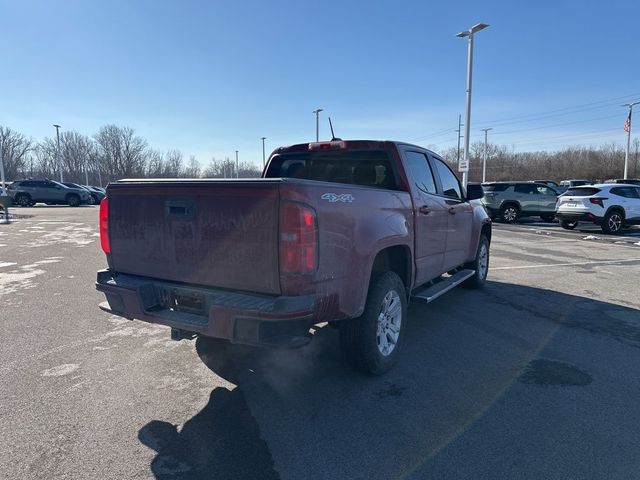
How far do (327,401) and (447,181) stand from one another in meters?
3.49

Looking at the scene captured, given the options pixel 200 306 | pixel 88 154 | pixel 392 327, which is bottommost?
pixel 392 327

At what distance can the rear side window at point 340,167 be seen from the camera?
4449mm

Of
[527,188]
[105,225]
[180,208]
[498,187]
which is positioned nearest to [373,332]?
[180,208]

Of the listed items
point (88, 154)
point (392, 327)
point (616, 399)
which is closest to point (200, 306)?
point (392, 327)

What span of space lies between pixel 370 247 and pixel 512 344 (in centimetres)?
228

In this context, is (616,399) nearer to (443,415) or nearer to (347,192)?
(443,415)

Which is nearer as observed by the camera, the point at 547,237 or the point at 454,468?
the point at 454,468

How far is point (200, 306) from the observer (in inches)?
125

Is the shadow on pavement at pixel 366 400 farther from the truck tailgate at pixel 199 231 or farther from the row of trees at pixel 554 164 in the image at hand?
the row of trees at pixel 554 164

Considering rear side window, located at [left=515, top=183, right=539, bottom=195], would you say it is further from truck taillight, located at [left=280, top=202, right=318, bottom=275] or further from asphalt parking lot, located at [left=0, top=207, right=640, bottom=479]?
truck taillight, located at [left=280, top=202, right=318, bottom=275]

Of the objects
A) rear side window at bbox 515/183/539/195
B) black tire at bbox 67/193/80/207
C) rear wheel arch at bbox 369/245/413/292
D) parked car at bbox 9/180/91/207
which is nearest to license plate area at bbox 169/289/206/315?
rear wheel arch at bbox 369/245/413/292

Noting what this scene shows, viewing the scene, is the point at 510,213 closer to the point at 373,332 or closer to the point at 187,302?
the point at 373,332

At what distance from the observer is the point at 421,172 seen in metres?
4.86

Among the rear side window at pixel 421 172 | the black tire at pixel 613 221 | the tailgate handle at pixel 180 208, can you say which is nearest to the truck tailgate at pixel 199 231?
the tailgate handle at pixel 180 208
